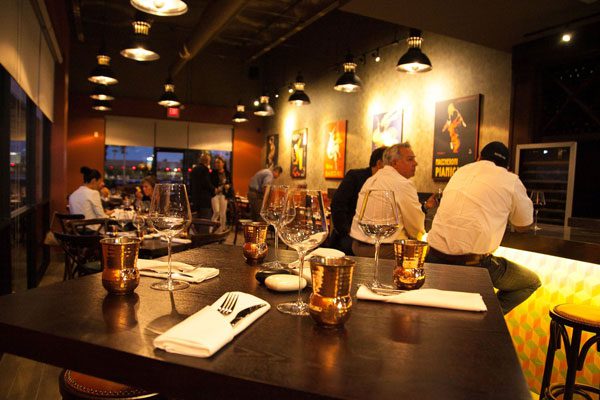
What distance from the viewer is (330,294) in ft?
3.03

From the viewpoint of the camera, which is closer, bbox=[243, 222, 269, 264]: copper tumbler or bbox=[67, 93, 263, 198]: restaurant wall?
bbox=[243, 222, 269, 264]: copper tumbler

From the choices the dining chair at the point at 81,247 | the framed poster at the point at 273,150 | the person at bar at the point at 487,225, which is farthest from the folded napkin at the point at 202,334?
the framed poster at the point at 273,150

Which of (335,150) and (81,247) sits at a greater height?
(335,150)

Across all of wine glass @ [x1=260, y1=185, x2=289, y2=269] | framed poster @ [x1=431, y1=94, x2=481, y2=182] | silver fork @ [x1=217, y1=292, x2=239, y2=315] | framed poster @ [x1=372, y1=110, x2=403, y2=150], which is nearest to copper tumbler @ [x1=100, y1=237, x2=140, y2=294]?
silver fork @ [x1=217, y1=292, x2=239, y2=315]

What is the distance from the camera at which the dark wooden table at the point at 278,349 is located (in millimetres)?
675

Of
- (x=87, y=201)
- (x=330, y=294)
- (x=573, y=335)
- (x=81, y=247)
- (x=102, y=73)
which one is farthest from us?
(x=102, y=73)

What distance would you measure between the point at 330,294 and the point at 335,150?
8.51 meters

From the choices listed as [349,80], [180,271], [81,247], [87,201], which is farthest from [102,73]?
[180,271]

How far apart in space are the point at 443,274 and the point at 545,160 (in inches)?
171

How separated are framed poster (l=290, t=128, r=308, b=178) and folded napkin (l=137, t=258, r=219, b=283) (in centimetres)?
932

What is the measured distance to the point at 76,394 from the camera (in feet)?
3.76

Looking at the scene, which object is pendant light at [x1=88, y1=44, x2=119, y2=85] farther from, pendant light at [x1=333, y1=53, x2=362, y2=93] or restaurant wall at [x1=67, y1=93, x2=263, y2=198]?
restaurant wall at [x1=67, y1=93, x2=263, y2=198]

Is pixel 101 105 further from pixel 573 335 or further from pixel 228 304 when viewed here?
pixel 228 304

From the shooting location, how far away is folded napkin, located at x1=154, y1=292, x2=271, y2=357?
29.9 inches
